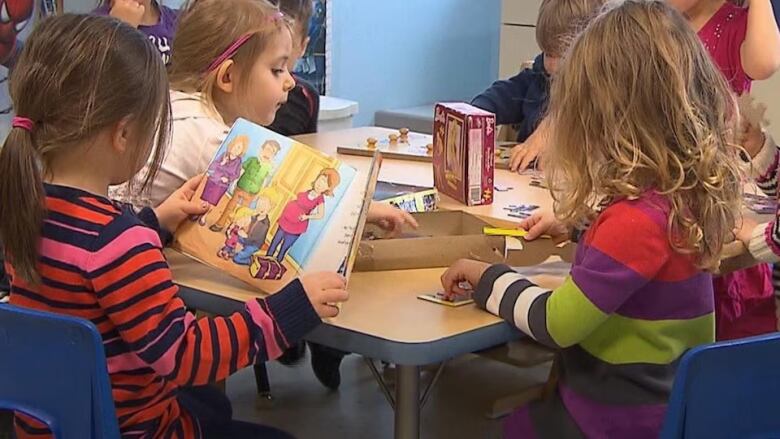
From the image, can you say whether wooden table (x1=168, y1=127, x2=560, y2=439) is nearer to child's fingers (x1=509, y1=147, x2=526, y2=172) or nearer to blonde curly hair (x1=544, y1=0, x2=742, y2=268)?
blonde curly hair (x1=544, y1=0, x2=742, y2=268)

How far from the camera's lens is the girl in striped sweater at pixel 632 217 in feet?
4.00

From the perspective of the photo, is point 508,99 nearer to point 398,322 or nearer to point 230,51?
point 230,51

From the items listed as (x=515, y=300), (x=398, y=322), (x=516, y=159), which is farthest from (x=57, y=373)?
(x=516, y=159)

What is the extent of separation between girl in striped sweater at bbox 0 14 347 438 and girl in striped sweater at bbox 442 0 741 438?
0.30m

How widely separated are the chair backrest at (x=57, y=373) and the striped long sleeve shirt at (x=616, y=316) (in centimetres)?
48

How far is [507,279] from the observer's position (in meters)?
1.30

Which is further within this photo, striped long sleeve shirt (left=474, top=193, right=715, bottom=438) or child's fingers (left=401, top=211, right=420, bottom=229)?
child's fingers (left=401, top=211, right=420, bottom=229)

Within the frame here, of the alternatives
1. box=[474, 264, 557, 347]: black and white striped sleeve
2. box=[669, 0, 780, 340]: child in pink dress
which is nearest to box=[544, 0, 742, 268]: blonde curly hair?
box=[474, 264, 557, 347]: black and white striped sleeve

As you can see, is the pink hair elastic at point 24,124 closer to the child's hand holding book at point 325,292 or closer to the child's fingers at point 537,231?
the child's hand holding book at point 325,292

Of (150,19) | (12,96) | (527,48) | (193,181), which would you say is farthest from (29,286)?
(527,48)

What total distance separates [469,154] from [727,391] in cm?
76

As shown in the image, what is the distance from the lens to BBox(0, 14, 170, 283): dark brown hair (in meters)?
1.15

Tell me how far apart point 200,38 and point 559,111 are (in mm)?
685

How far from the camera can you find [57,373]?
1088mm
